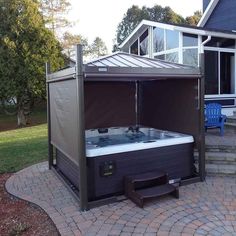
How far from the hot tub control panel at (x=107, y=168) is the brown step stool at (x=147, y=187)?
0.86 feet

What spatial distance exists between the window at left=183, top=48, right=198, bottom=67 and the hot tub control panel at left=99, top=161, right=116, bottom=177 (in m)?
6.61

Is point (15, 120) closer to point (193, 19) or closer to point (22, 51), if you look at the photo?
point (22, 51)

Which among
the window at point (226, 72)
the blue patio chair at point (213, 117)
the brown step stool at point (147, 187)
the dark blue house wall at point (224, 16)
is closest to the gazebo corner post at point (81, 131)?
the brown step stool at point (147, 187)

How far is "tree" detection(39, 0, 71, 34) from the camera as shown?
22.2 metres

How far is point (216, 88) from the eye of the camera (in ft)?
34.6

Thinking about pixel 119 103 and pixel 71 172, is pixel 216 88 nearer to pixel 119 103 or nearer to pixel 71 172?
pixel 119 103

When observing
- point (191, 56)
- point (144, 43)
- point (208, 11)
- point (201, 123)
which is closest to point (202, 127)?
point (201, 123)

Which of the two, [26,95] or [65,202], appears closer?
[65,202]

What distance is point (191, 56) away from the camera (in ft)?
33.6

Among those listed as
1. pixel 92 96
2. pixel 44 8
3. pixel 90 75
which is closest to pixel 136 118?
pixel 92 96

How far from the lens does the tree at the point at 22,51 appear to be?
49.5ft

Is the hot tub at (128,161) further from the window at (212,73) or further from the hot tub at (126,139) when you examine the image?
the window at (212,73)

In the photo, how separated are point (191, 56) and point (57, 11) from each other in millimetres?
15811

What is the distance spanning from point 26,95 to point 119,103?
33.0 feet
